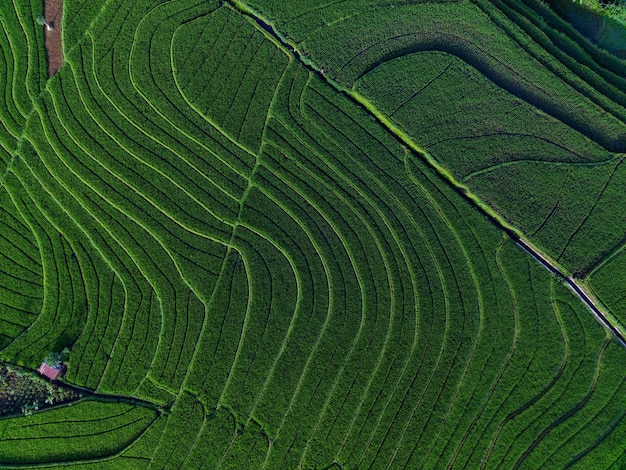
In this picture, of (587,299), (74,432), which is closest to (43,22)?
(74,432)

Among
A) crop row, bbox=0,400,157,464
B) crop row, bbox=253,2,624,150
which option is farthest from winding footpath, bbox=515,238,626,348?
crop row, bbox=0,400,157,464

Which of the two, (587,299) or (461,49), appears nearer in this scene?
(587,299)

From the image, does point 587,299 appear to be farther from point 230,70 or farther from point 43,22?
point 43,22

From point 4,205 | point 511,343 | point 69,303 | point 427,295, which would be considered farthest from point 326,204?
point 4,205

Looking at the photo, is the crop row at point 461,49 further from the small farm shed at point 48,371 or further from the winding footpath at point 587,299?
the small farm shed at point 48,371

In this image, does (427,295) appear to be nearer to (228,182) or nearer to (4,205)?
(228,182)

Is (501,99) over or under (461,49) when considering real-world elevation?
under
